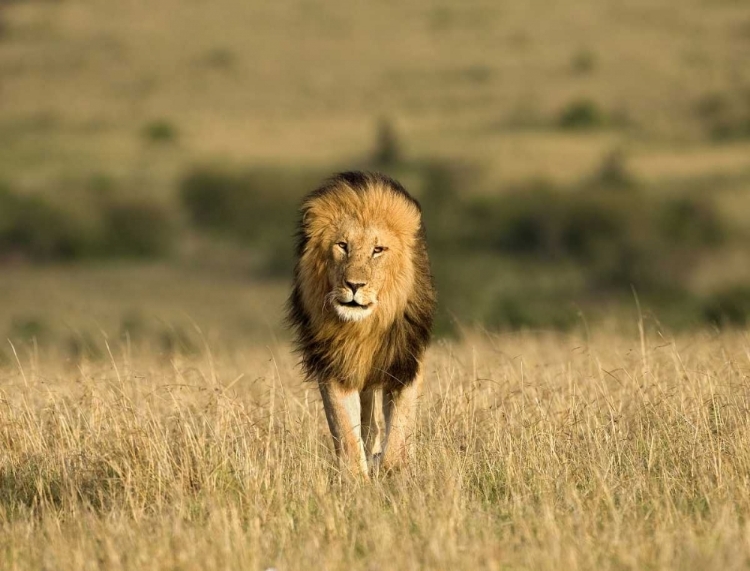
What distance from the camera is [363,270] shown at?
620 cm

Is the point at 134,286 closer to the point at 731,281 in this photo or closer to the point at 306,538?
the point at 731,281

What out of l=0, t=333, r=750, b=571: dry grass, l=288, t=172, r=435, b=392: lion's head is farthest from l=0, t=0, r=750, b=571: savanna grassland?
l=288, t=172, r=435, b=392: lion's head

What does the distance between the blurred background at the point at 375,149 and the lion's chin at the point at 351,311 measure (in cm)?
1111

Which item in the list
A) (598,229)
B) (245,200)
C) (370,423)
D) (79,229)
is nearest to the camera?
(370,423)

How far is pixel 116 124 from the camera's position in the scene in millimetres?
43312

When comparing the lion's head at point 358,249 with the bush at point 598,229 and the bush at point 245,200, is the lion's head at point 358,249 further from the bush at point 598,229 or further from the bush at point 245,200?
the bush at point 245,200

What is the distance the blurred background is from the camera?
28.8 metres

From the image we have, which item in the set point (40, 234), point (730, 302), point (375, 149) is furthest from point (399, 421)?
point (375, 149)

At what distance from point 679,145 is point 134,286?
17.5 meters

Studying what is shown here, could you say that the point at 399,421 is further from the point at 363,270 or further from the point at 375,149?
the point at 375,149

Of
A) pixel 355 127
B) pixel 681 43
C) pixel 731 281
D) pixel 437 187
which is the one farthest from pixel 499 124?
pixel 731 281

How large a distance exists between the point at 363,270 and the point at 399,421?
2.44 feet

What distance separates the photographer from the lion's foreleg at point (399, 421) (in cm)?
630

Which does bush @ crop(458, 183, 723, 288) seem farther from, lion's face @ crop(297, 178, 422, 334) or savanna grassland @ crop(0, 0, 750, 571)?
lion's face @ crop(297, 178, 422, 334)
